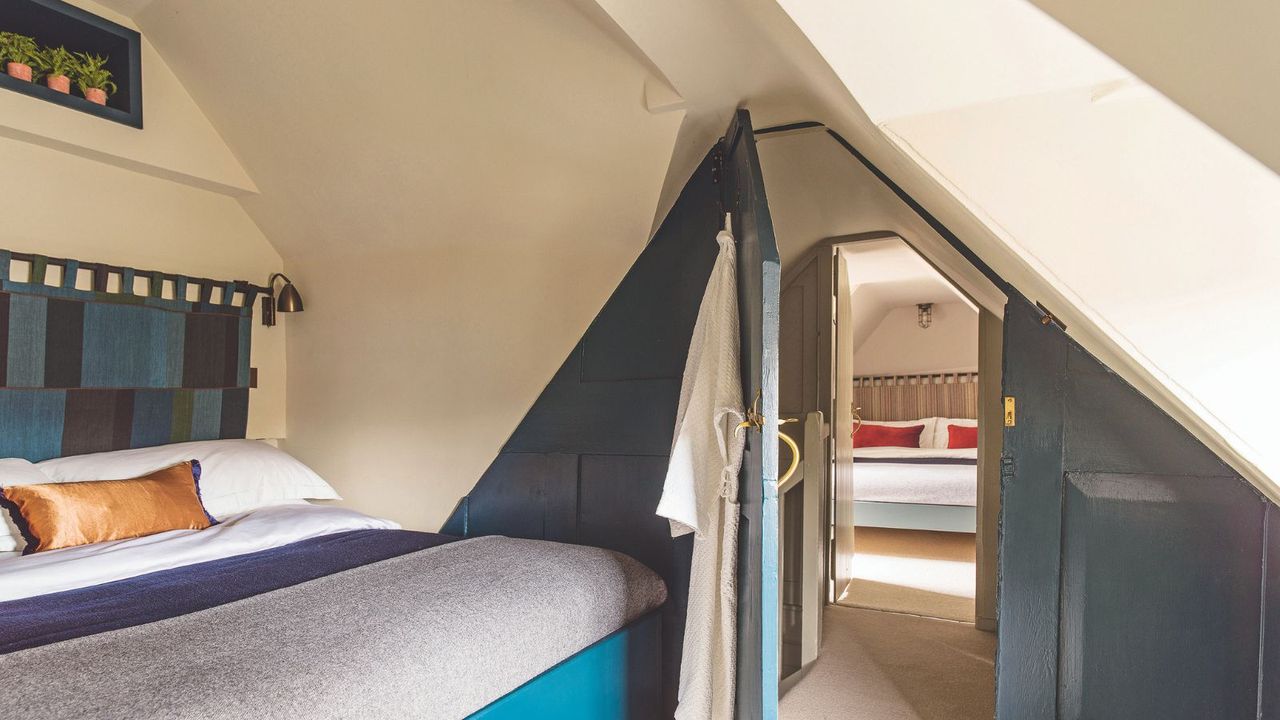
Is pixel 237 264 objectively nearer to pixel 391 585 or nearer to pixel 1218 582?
pixel 391 585

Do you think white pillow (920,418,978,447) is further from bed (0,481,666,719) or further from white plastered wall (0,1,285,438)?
white plastered wall (0,1,285,438)

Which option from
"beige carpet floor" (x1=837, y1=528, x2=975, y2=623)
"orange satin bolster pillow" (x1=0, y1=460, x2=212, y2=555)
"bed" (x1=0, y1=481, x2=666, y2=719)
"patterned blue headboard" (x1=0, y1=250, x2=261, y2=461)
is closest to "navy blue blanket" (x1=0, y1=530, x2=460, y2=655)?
"bed" (x1=0, y1=481, x2=666, y2=719)

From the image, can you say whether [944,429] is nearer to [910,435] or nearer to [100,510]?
[910,435]

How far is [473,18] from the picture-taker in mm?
2240

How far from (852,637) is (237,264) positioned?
3297 millimetres

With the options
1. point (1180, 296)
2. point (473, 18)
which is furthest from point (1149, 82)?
point (473, 18)

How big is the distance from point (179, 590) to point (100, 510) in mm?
816

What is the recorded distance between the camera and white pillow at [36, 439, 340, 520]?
2520 mm

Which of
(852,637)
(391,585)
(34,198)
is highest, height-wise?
(34,198)

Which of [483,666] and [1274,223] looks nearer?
[1274,223]

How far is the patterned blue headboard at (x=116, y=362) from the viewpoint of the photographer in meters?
2.55

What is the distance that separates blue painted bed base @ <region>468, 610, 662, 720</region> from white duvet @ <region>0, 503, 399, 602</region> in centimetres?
107

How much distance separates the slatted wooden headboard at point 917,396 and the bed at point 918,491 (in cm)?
130

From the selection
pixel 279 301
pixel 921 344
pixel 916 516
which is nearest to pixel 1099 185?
pixel 279 301
